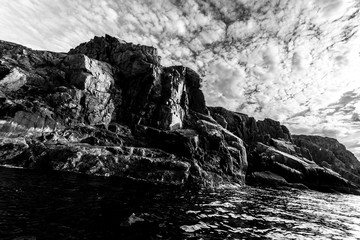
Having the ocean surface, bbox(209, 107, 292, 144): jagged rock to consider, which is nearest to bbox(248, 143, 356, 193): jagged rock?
bbox(209, 107, 292, 144): jagged rock

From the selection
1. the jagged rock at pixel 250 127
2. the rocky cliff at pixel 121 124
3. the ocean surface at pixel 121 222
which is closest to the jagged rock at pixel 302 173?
the rocky cliff at pixel 121 124

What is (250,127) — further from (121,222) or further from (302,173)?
(121,222)

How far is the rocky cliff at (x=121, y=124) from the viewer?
44.4 meters

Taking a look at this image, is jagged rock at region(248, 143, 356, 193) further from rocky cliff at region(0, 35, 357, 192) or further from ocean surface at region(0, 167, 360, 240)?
ocean surface at region(0, 167, 360, 240)

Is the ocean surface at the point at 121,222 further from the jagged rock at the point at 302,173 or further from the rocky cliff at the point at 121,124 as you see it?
the jagged rock at the point at 302,173

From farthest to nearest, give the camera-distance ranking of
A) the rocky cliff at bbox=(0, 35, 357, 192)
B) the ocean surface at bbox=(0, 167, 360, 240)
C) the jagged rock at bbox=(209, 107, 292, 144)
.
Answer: the jagged rock at bbox=(209, 107, 292, 144) → the rocky cliff at bbox=(0, 35, 357, 192) → the ocean surface at bbox=(0, 167, 360, 240)

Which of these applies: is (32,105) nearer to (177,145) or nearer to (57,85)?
(57,85)

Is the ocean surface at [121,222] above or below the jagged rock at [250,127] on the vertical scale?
below

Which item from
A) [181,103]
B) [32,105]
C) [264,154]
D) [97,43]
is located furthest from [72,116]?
[264,154]

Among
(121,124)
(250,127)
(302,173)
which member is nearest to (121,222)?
(121,124)

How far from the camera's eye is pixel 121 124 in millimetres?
74000

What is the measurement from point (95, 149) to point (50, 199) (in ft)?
101

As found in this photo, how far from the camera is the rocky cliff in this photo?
146 feet

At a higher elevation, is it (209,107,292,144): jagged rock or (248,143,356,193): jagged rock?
(209,107,292,144): jagged rock
